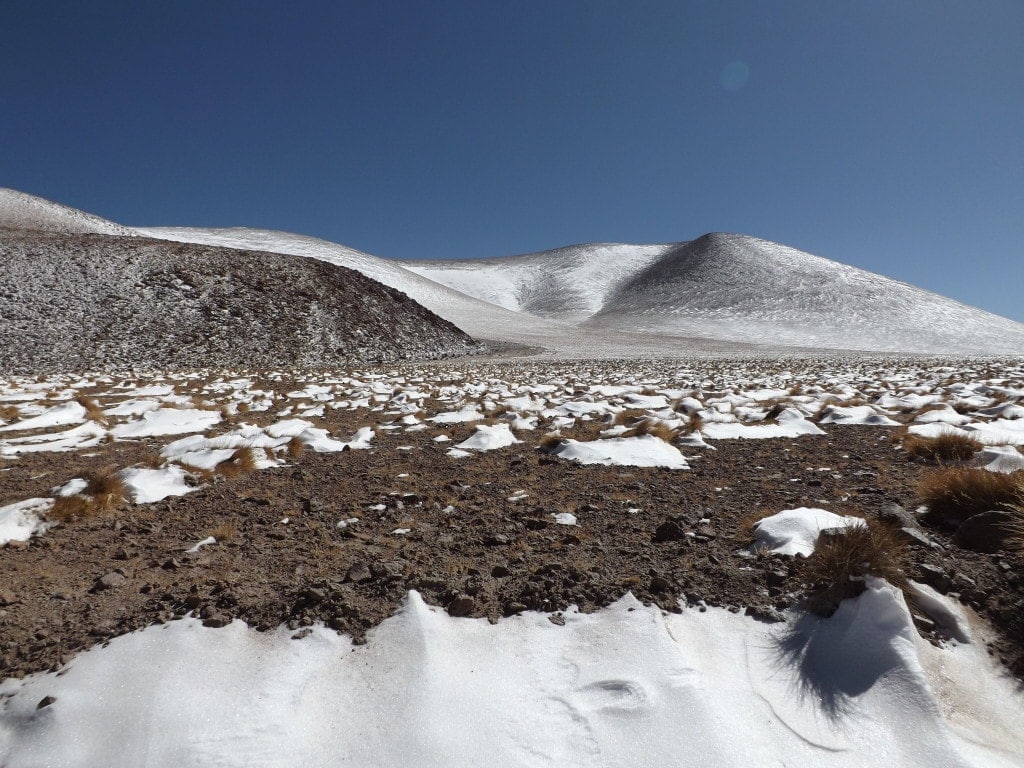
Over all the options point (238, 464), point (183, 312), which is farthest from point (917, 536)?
point (183, 312)

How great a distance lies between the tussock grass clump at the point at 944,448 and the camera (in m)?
4.36

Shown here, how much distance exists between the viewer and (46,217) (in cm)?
4675

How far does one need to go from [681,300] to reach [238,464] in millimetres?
70290

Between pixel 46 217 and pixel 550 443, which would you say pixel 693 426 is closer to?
pixel 550 443

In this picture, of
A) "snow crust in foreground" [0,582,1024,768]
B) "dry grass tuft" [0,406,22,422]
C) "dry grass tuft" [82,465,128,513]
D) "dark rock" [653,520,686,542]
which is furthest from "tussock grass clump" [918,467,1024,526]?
"dry grass tuft" [0,406,22,422]

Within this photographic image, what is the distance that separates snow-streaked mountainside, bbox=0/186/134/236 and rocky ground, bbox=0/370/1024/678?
54.6 metres

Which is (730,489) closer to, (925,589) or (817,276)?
(925,589)

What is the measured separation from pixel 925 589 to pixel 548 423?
5.05 m

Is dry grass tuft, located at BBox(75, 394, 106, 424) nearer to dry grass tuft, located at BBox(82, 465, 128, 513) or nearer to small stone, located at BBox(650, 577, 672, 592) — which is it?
dry grass tuft, located at BBox(82, 465, 128, 513)

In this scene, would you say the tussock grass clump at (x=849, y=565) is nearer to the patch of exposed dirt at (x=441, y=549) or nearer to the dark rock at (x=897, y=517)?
the patch of exposed dirt at (x=441, y=549)

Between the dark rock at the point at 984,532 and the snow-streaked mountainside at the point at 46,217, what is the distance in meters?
58.0

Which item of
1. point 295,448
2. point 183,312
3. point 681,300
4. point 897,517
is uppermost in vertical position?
point 681,300

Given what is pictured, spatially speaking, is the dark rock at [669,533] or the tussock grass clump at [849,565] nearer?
the tussock grass clump at [849,565]

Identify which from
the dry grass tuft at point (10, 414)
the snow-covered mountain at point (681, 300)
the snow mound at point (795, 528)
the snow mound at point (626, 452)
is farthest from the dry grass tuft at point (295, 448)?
the snow-covered mountain at point (681, 300)
